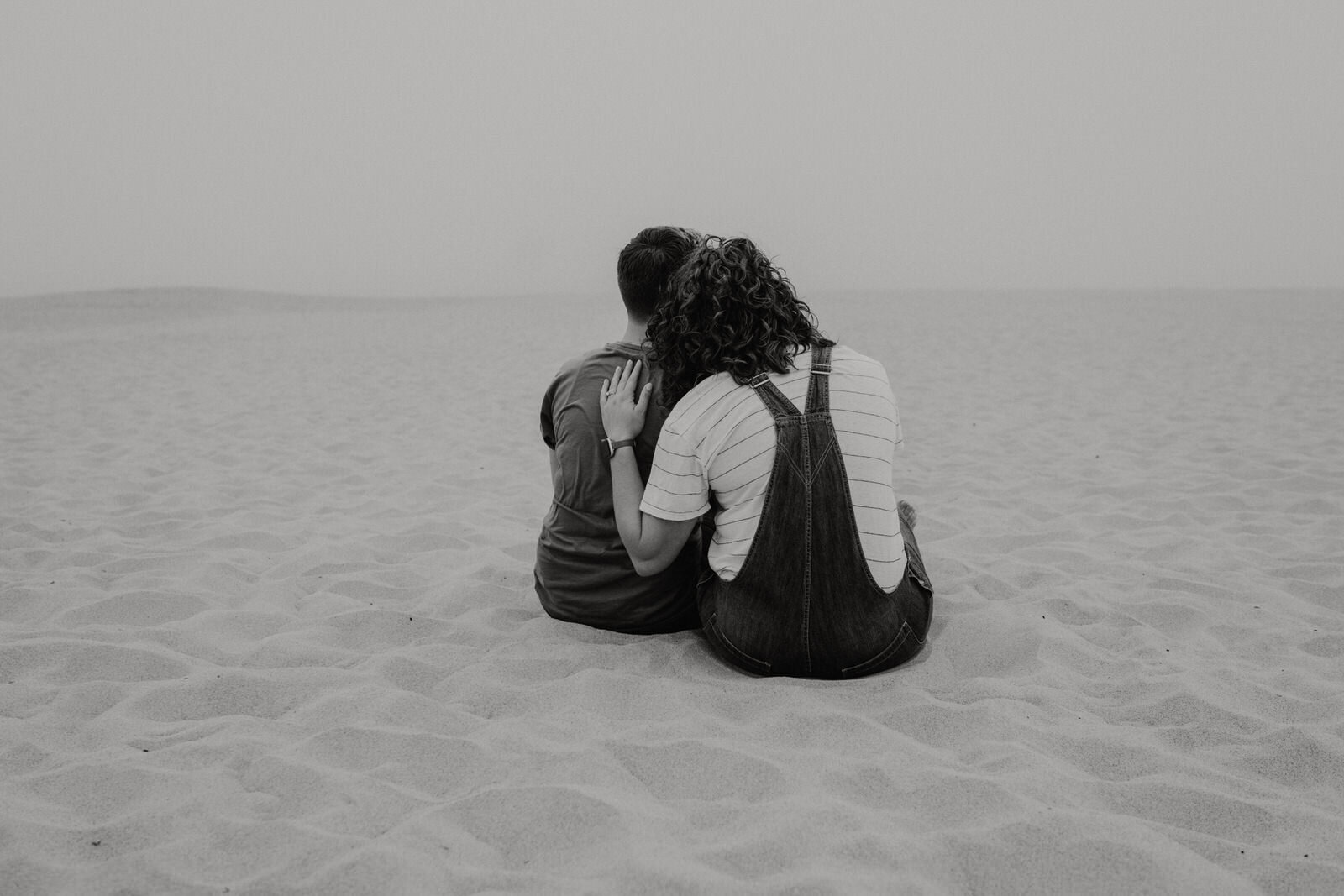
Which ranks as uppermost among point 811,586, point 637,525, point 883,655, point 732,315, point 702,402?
point 732,315

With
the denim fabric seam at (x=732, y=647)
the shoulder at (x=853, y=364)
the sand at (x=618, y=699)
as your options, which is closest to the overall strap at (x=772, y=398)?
the shoulder at (x=853, y=364)

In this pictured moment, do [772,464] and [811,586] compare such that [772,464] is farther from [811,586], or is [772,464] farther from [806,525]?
[811,586]

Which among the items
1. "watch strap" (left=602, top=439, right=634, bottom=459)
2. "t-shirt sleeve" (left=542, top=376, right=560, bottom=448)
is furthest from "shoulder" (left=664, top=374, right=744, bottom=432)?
"t-shirt sleeve" (left=542, top=376, right=560, bottom=448)

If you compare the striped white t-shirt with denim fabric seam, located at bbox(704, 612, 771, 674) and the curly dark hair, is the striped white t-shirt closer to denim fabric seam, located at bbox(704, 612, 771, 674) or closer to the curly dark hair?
the curly dark hair

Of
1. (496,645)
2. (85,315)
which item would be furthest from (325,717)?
(85,315)

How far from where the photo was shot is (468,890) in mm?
1769

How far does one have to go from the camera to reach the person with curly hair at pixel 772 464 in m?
2.49

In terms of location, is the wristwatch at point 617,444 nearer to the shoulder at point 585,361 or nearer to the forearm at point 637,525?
the forearm at point 637,525

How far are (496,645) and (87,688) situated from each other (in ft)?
3.60

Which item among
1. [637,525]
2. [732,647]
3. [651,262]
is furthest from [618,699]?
[651,262]

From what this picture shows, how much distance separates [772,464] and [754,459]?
0.05 metres

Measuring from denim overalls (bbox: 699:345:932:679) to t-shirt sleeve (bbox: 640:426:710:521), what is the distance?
0.59ft

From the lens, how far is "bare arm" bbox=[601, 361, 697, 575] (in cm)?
261

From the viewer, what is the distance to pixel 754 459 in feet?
8.20
